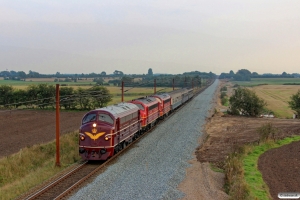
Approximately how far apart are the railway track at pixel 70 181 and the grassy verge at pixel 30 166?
3.86 ft

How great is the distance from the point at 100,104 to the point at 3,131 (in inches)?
1212

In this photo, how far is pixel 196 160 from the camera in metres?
23.5

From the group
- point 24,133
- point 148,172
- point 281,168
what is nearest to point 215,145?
point 281,168

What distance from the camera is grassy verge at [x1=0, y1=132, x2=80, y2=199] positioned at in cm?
1789

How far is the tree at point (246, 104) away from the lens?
55.2 m

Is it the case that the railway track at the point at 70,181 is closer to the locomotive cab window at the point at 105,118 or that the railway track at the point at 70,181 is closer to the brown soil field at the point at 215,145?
the locomotive cab window at the point at 105,118

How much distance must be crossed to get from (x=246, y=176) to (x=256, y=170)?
1.84m

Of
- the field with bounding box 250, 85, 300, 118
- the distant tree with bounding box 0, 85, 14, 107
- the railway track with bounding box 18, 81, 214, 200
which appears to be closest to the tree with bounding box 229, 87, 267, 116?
the field with bounding box 250, 85, 300, 118

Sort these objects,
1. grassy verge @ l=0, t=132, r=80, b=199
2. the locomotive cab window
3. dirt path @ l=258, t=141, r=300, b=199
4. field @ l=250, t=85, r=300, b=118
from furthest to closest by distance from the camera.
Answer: field @ l=250, t=85, r=300, b=118 → the locomotive cab window → grassy verge @ l=0, t=132, r=80, b=199 → dirt path @ l=258, t=141, r=300, b=199

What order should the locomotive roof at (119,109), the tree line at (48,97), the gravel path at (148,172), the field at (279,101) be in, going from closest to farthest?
the gravel path at (148,172) → the locomotive roof at (119,109) → the field at (279,101) → the tree line at (48,97)

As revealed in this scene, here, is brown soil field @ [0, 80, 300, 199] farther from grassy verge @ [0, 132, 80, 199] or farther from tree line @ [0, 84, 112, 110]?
tree line @ [0, 84, 112, 110]

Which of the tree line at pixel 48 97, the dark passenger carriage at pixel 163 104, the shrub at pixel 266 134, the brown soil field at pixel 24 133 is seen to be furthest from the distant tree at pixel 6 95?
the shrub at pixel 266 134

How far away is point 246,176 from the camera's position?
18969mm

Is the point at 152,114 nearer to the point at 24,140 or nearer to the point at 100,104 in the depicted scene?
the point at 24,140
